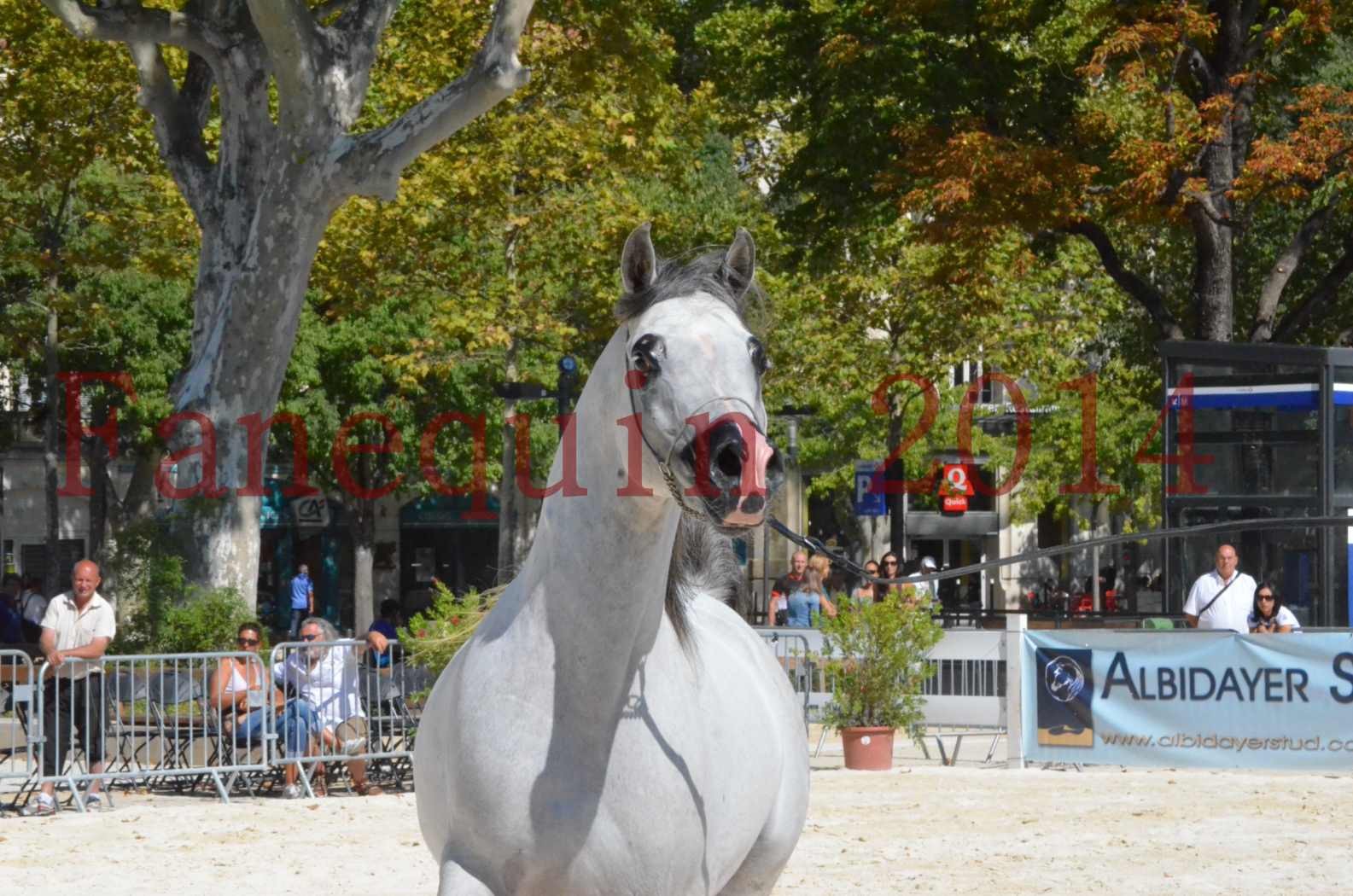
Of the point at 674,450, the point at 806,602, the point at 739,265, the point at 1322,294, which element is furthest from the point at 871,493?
the point at 674,450

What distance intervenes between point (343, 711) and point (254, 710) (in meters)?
0.73

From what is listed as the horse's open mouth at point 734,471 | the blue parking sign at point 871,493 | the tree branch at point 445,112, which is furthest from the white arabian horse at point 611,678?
the blue parking sign at point 871,493

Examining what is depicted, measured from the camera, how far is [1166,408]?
18344 millimetres

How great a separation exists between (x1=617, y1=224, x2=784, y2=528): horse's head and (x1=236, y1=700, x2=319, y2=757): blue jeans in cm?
1048

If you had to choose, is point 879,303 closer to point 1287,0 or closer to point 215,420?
→ point 1287,0

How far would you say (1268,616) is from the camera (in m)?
15.8

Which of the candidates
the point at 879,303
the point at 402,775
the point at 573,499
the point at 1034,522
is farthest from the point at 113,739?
the point at 1034,522

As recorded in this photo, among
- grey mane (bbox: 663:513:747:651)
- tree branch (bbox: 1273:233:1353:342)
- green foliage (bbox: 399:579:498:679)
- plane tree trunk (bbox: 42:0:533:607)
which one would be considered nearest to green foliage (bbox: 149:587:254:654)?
plane tree trunk (bbox: 42:0:533:607)

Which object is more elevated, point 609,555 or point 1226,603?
point 609,555

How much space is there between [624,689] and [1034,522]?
49453mm

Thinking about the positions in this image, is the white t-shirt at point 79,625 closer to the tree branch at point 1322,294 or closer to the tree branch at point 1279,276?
the tree branch at point 1279,276

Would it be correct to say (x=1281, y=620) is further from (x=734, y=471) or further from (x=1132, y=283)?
(x=734, y=471)

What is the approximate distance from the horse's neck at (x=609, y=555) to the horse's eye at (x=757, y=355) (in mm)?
298

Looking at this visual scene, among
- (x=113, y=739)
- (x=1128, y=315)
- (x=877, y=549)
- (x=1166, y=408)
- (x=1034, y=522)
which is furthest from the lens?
(x=1034, y=522)
